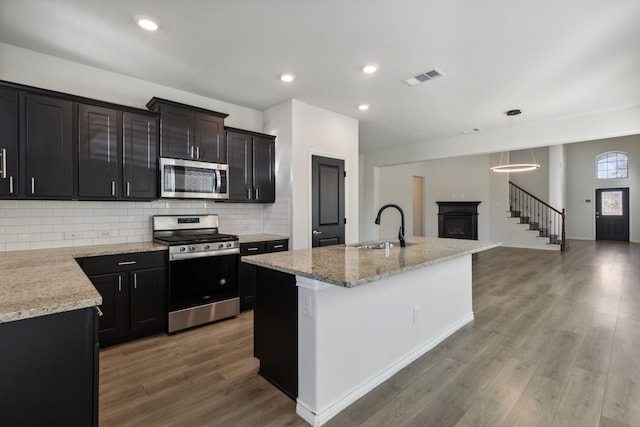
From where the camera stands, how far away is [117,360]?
263cm

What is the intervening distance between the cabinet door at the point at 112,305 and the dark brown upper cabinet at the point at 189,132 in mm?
1354

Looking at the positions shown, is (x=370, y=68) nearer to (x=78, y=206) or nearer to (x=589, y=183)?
(x=78, y=206)

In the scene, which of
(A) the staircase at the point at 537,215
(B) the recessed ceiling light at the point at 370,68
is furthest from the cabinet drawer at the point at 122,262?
(A) the staircase at the point at 537,215

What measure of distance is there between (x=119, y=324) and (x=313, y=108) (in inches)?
134

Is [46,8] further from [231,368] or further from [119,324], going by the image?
[231,368]

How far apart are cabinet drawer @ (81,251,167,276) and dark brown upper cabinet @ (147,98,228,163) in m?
1.09

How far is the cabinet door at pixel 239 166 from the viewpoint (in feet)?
13.0

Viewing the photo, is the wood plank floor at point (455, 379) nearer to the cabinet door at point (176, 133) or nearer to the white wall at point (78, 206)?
the white wall at point (78, 206)

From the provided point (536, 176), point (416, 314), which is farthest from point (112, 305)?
point (536, 176)

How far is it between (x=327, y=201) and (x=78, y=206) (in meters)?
2.93

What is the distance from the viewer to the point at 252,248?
3.81 metres

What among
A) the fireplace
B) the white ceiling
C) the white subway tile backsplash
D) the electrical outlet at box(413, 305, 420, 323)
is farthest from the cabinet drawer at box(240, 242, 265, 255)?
the fireplace

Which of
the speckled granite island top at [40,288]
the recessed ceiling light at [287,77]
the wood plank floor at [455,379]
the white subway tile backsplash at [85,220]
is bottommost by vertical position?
the wood plank floor at [455,379]

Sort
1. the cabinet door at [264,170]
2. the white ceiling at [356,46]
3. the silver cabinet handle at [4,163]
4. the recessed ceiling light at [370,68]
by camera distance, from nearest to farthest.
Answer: the white ceiling at [356,46] → the silver cabinet handle at [4,163] → the recessed ceiling light at [370,68] → the cabinet door at [264,170]
